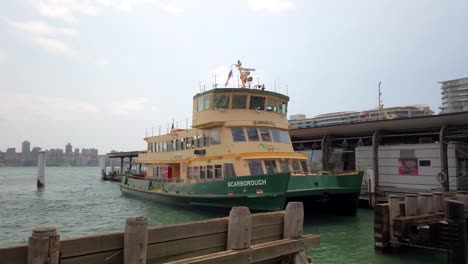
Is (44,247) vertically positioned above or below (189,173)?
below

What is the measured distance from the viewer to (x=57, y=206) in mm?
24453

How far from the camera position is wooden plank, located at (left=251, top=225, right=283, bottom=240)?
18.4ft

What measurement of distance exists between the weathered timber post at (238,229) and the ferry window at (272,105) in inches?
544

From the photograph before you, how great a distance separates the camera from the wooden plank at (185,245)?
459 cm

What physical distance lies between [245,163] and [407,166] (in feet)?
38.7

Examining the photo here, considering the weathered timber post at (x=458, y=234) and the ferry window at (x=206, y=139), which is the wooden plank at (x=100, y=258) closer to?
the weathered timber post at (x=458, y=234)

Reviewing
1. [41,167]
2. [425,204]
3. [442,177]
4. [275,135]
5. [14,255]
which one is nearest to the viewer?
[14,255]

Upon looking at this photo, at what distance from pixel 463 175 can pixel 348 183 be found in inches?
310

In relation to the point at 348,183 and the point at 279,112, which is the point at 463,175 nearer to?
the point at 348,183

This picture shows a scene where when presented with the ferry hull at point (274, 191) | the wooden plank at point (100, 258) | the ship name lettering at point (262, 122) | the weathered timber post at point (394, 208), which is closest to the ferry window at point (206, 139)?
the ferry hull at point (274, 191)

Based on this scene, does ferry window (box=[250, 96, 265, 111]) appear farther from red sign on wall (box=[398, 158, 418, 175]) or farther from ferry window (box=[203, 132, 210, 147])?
red sign on wall (box=[398, 158, 418, 175])

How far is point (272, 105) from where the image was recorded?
742 inches

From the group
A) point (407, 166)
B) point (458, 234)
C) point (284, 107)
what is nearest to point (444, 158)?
point (407, 166)

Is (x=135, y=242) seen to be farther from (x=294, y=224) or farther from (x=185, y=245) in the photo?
(x=294, y=224)
